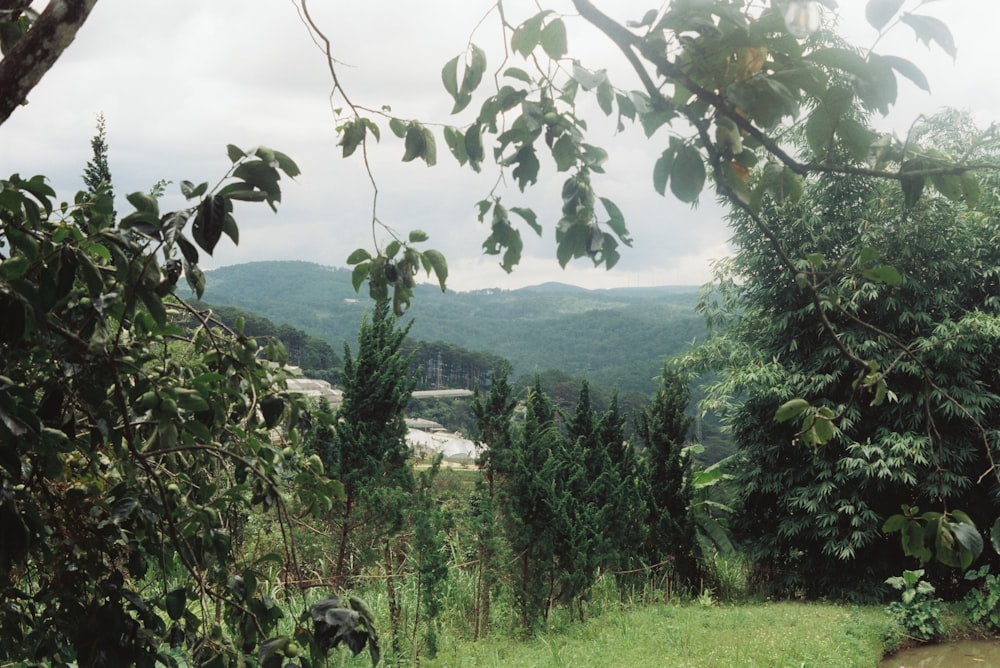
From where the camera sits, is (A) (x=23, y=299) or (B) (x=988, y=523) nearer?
(A) (x=23, y=299)

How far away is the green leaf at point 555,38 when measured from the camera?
1086 mm

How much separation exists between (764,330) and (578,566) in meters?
5.69

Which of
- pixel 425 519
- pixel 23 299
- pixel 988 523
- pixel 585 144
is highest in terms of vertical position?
pixel 585 144

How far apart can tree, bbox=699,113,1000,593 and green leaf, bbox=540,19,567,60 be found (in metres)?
7.96

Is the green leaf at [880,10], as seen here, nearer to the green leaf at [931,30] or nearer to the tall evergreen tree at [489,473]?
the green leaf at [931,30]

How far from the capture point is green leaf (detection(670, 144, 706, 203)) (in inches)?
36.3

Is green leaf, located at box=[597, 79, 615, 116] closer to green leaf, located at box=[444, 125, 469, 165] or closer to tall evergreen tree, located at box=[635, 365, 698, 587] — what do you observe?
green leaf, located at box=[444, 125, 469, 165]

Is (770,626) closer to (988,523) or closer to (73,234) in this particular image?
(988,523)

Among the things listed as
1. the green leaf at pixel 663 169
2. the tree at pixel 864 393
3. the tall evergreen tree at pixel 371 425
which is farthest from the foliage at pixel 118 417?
the tree at pixel 864 393

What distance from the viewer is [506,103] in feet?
3.74

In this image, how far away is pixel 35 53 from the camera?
101cm

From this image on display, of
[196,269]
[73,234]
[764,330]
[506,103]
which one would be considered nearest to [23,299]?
[73,234]

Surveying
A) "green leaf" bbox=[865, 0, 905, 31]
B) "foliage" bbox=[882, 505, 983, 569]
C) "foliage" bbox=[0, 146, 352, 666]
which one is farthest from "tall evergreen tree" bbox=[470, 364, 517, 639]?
"green leaf" bbox=[865, 0, 905, 31]

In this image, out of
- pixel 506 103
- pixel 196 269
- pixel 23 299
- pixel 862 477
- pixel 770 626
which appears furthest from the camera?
pixel 862 477
